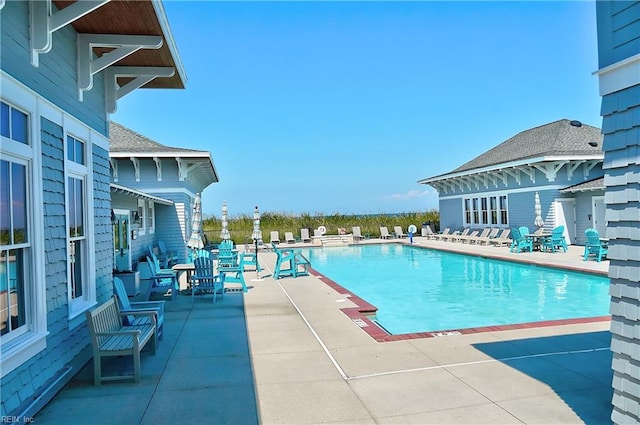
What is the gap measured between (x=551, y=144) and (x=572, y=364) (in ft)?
55.0

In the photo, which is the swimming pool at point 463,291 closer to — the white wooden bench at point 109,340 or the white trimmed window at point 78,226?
the white wooden bench at point 109,340

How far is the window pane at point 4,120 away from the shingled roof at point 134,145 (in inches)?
461

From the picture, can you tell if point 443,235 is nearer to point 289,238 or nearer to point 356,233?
point 356,233

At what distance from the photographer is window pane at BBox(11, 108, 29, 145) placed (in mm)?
3432

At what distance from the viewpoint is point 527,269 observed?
13.6m

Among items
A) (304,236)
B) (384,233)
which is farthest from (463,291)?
(384,233)

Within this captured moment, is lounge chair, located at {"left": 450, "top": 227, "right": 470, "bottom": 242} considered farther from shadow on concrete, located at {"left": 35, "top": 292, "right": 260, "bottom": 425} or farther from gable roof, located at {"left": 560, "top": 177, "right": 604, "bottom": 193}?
shadow on concrete, located at {"left": 35, "top": 292, "right": 260, "bottom": 425}

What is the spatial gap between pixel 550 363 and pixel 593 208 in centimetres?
1489

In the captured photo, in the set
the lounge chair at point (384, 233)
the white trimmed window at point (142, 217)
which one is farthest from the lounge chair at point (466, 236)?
the white trimmed window at point (142, 217)

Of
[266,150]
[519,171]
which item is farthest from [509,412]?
[266,150]

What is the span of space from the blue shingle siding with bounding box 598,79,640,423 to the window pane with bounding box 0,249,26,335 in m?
4.31

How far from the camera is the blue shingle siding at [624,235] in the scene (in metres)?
2.79

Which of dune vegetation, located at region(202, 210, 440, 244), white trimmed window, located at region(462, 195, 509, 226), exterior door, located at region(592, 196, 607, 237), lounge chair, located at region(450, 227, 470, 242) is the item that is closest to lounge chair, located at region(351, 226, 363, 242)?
dune vegetation, located at region(202, 210, 440, 244)

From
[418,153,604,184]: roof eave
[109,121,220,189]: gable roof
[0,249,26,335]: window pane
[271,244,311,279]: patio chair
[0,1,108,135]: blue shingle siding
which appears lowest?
[271,244,311,279]: patio chair
